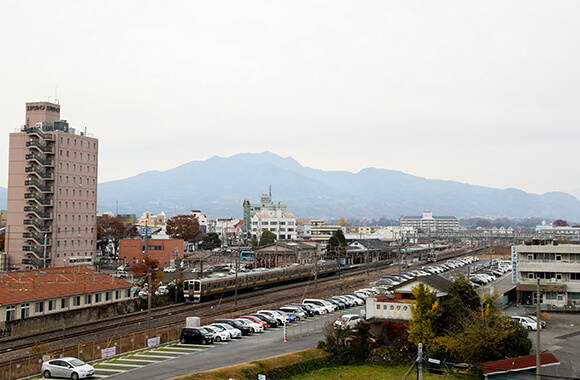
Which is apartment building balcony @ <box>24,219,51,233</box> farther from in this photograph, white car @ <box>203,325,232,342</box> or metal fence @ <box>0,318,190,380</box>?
white car @ <box>203,325,232,342</box>

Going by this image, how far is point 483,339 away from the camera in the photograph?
27.0 metres

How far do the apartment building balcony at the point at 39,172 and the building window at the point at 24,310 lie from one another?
33375 mm

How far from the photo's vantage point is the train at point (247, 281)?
48469 millimetres

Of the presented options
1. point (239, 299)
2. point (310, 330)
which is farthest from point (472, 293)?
point (239, 299)

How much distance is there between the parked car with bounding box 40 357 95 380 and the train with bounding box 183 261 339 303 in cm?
2440

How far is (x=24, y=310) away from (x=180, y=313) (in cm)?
1119

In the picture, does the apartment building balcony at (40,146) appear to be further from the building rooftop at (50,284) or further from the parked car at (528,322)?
the parked car at (528,322)

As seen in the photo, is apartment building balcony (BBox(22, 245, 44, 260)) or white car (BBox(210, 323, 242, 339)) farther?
apartment building balcony (BBox(22, 245, 44, 260))

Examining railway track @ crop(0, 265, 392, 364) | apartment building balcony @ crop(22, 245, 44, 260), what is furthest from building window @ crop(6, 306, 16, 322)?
apartment building balcony @ crop(22, 245, 44, 260)

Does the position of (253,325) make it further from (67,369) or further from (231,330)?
(67,369)

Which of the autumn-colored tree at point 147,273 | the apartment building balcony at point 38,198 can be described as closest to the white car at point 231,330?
the autumn-colored tree at point 147,273

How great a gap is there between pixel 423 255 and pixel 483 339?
88.3 meters

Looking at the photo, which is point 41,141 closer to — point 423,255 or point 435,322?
point 435,322

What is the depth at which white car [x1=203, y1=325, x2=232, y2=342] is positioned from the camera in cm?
3080
